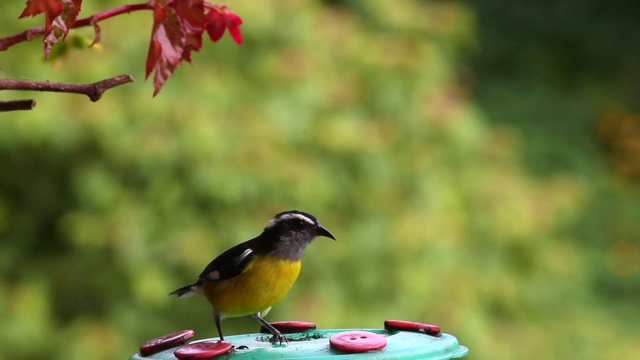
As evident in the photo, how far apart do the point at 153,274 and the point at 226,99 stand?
1090 mm

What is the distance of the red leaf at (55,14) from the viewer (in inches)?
73.5

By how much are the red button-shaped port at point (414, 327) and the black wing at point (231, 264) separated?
16.9 inches

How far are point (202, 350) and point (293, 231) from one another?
487 mm

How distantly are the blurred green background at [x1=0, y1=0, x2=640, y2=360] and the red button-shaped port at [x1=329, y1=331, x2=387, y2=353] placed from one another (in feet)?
10.2

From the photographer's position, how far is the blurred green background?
5.73 m

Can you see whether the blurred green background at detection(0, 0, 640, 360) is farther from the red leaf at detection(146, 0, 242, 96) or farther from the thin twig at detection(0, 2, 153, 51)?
the red leaf at detection(146, 0, 242, 96)

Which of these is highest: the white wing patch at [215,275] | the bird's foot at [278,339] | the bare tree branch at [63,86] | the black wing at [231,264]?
the bare tree branch at [63,86]

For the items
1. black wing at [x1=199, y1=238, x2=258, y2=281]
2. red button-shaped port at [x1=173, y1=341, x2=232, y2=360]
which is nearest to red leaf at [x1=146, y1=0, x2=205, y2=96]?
red button-shaped port at [x1=173, y1=341, x2=232, y2=360]

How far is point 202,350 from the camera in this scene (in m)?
2.57

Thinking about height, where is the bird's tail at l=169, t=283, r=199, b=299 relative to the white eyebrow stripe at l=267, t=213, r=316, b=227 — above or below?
below

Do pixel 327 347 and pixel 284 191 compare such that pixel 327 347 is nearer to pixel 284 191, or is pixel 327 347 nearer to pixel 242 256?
pixel 242 256

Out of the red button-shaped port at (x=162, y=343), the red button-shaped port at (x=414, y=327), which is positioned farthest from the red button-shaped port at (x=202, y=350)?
the red button-shaped port at (x=414, y=327)

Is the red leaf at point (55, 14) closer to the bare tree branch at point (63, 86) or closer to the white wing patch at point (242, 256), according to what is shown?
the bare tree branch at point (63, 86)

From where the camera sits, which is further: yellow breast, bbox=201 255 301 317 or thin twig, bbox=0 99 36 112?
yellow breast, bbox=201 255 301 317
